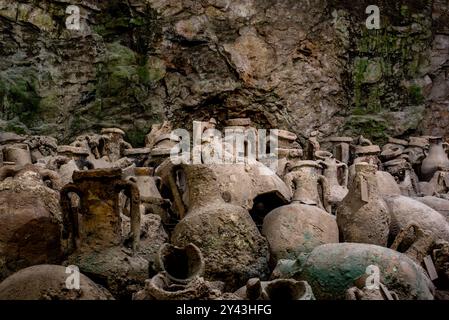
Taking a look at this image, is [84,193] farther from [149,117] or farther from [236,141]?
[149,117]

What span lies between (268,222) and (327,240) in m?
0.35

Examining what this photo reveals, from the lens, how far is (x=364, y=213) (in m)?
3.46

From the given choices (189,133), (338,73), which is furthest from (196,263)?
(338,73)

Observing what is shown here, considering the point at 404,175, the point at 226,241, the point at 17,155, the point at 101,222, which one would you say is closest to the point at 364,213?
the point at 226,241

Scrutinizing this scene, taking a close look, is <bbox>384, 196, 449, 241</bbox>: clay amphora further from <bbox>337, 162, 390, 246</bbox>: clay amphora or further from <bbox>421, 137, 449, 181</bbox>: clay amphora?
<bbox>421, 137, 449, 181</bbox>: clay amphora

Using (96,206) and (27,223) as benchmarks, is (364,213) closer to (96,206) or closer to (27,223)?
(96,206)

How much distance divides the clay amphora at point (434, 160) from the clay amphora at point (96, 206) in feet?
11.1

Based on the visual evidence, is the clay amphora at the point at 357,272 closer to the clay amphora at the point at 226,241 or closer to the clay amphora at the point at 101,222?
the clay amphora at the point at 226,241

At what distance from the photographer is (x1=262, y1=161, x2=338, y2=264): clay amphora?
131 inches

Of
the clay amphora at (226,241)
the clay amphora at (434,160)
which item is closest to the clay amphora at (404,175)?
the clay amphora at (434,160)

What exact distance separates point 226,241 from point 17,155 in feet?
6.73

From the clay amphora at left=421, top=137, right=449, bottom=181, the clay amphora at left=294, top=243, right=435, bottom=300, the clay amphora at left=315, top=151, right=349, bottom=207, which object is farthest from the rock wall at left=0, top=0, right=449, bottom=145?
the clay amphora at left=294, top=243, right=435, bottom=300

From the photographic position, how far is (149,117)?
6523mm

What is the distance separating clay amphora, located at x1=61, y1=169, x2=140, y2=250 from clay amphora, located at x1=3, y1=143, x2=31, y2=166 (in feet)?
4.79
